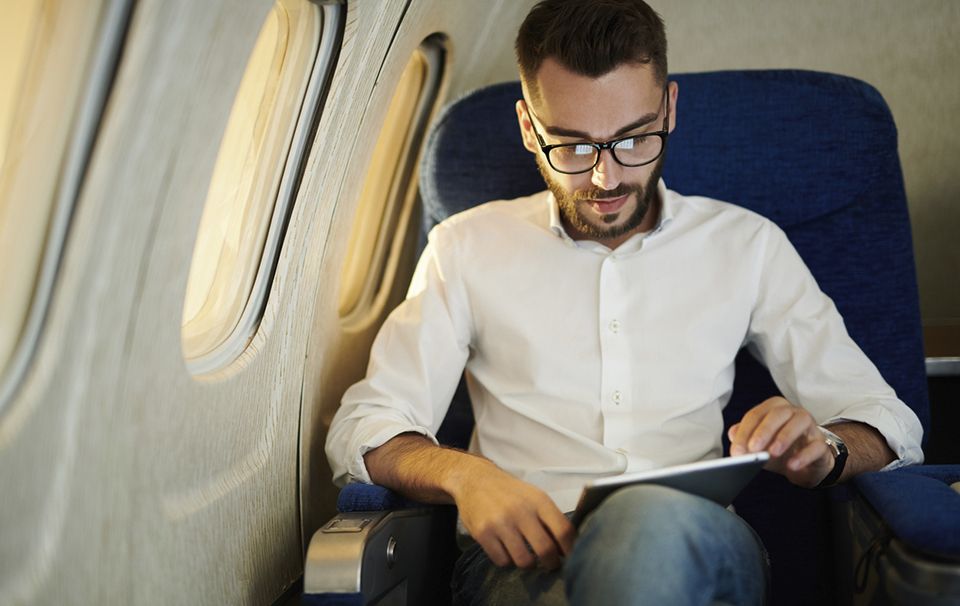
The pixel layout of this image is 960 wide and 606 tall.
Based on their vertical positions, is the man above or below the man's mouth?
below

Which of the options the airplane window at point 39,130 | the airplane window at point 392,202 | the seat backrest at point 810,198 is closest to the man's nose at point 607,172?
the seat backrest at point 810,198

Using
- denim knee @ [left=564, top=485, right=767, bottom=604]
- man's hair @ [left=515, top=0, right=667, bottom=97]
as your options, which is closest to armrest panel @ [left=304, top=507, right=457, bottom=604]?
denim knee @ [left=564, top=485, right=767, bottom=604]

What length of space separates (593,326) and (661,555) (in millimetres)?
805

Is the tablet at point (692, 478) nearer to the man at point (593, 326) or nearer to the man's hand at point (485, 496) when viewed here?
the man's hand at point (485, 496)

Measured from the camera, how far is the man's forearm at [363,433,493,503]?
172 cm

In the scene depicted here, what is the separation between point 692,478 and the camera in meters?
1.36

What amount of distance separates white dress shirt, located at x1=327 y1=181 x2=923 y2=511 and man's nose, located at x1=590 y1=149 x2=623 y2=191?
0.19 m

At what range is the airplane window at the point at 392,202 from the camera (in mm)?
2582

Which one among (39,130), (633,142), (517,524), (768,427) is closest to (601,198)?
(633,142)

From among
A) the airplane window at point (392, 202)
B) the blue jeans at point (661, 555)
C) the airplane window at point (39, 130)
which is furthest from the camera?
the airplane window at point (392, 202)

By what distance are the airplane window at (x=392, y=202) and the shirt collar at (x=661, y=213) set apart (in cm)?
62

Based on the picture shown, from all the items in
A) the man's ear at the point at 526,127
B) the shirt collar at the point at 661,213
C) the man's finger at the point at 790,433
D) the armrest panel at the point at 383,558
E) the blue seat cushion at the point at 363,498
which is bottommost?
the armrest panel at the point at 383,558

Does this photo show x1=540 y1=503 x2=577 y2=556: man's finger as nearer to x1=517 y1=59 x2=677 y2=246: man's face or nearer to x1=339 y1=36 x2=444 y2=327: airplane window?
x1=517 y1=59 x2=677 y2=246: man's face

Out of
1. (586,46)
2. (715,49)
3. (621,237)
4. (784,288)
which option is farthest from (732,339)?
(715,49)
